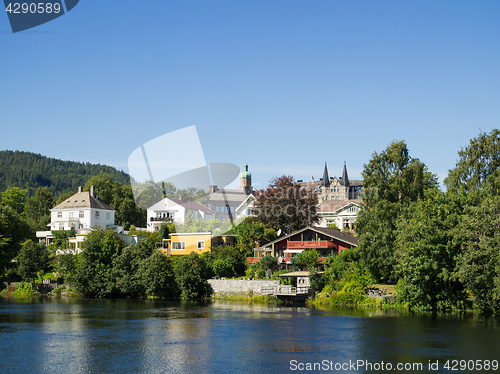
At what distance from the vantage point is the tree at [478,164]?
174 feet

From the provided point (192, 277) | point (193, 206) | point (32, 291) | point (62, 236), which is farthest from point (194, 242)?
point (62, 236)

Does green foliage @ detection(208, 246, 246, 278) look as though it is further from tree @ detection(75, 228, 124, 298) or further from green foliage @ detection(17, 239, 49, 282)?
green foliage @ detection(17, 239, 49, 282)

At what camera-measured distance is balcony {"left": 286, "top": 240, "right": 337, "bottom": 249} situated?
58.0 m

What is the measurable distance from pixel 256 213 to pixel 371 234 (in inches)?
896

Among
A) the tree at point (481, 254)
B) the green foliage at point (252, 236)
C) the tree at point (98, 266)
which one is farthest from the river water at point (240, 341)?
the green foliage at point (252, 236)

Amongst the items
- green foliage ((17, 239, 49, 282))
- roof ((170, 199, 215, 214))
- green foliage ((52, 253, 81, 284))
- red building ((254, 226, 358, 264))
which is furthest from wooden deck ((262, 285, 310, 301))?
green foliage ((17, 239, 49, 282))

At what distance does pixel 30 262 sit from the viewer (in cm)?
6519

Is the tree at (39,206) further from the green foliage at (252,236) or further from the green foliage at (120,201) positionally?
the green foliage at (252,236)

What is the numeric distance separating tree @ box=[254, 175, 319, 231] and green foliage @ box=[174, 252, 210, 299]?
12757 mm

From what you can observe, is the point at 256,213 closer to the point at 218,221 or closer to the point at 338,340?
the point at 218,221

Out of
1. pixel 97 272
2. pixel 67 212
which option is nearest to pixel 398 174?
pixel 97 272

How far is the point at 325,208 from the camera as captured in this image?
97.0m

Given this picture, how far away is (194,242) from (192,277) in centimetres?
997

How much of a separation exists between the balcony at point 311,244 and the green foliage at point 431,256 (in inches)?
517
